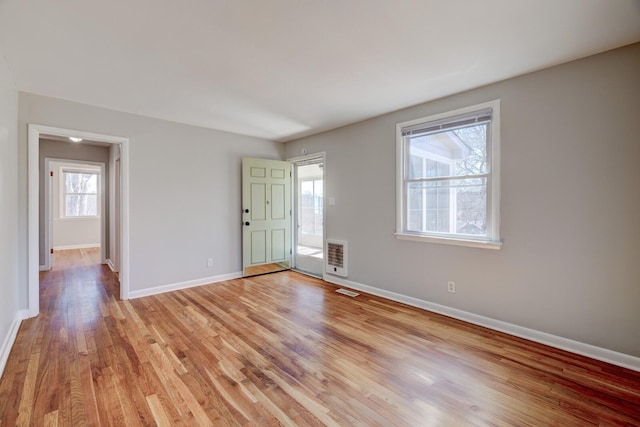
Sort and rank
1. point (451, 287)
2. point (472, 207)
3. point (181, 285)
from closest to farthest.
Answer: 1. point (472, 207)
2. point (451, 287)
3. point (181, 285)

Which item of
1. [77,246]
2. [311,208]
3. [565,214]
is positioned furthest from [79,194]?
[565,214]

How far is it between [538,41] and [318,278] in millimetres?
3922

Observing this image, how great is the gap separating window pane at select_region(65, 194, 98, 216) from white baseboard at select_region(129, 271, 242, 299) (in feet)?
20.2

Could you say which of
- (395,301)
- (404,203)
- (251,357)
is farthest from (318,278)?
(251,357)

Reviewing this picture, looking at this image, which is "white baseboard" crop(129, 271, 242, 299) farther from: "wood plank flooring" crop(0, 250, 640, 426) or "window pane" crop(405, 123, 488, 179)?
"window pane" crop(405, 123, 488, 179)

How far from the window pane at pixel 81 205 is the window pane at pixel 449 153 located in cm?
905

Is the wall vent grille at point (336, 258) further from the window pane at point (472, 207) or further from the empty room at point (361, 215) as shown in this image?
the window pane at point (472, 207)

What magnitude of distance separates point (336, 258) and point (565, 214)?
284 cm

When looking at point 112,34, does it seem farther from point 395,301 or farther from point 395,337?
point 395,301

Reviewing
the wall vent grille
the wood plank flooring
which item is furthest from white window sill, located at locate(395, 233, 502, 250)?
the wall vent grille

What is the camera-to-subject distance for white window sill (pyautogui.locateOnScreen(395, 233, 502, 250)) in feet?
9.20

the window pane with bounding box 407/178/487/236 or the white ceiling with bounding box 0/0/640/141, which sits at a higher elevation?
the white ceiling with bounding box 0/0/640/141

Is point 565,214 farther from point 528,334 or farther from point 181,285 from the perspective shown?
point 181,285

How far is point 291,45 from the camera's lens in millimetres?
2146
